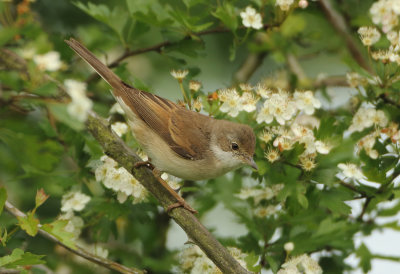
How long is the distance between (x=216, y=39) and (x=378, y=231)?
10.3 feet

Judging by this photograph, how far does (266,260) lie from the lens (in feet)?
12.2

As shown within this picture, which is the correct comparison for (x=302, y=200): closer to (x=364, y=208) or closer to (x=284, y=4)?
(x=364, y=208)

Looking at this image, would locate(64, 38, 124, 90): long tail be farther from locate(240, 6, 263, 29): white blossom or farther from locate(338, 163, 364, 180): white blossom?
locate(338, 163, 364, 180): white blossom

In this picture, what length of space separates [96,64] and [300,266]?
192 cm

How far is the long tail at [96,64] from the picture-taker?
380 centimetres

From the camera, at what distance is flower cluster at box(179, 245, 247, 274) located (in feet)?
11.3

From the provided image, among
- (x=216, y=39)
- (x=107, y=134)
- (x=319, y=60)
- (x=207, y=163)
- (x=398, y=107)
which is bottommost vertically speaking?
(x=107, y=134)

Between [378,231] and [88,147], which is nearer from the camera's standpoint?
[88,147]

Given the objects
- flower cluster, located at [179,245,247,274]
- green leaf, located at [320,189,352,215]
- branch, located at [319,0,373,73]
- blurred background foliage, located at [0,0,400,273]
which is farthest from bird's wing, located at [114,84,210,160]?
branch, located at [319,0,373,73]

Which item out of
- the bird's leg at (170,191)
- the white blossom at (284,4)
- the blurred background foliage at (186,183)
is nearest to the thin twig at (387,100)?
the blurred background foliage at (186,183)

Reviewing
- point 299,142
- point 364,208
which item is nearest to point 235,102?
point 299,142

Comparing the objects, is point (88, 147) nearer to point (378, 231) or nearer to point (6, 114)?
point (6, 114)

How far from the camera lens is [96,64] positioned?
389 cm

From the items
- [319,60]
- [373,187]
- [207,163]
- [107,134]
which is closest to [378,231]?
[373,187]
